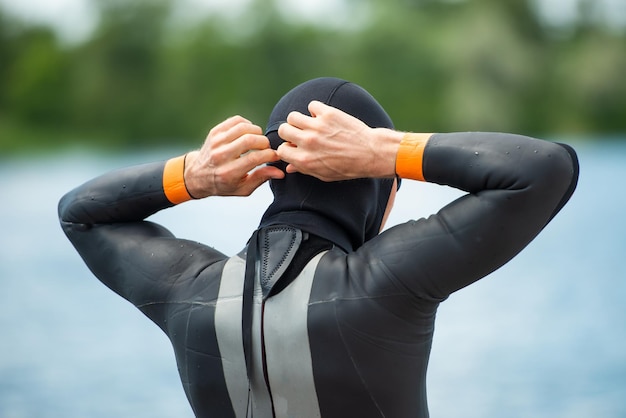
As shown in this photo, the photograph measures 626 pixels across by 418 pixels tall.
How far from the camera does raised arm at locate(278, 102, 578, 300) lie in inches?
58.0

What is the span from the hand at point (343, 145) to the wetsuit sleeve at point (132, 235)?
333 mm

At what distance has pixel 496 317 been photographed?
336 inches

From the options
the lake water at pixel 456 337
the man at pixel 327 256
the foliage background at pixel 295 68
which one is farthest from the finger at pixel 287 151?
the foliage background at pixel 295 68

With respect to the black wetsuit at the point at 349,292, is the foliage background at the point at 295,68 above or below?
above

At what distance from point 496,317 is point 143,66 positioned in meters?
31.0

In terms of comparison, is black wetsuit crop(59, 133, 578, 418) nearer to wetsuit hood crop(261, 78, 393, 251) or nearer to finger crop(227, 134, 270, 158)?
wetsuit hood crop(261, 78, 393, 251)

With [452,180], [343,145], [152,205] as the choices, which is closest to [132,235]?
[152,205]

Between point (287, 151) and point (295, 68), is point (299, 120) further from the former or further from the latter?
point (295, 68)

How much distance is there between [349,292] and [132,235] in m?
0.53

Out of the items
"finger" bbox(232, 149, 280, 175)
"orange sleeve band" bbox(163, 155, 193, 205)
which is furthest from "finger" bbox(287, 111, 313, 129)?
"orange sleeve band" bbox(163, 155, 193, 205)

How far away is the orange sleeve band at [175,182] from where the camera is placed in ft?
5.77

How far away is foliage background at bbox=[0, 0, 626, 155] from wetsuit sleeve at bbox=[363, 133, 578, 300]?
28008 millimetres

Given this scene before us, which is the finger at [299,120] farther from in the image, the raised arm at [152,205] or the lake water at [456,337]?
the lake water at [456,337]

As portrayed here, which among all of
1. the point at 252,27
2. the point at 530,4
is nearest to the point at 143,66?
the point at 252,27
